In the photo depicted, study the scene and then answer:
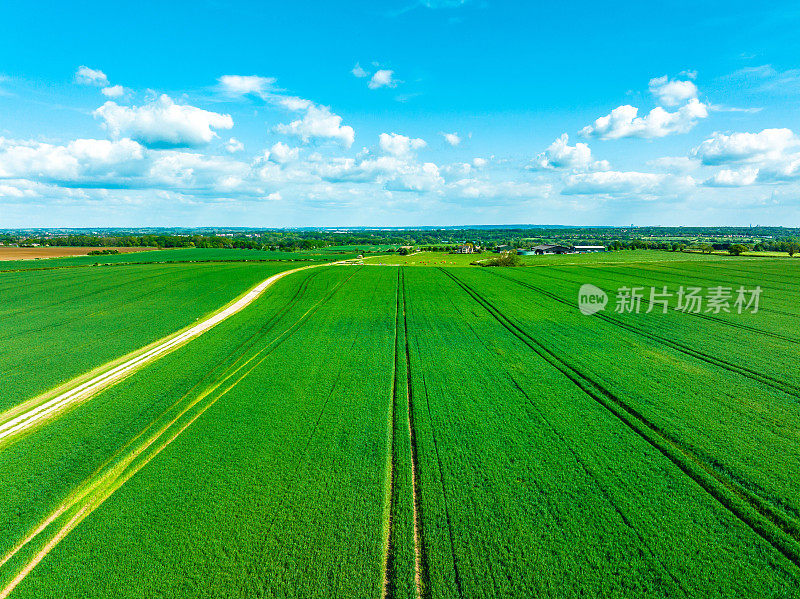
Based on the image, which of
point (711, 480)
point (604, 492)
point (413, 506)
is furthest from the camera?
point (711, 480)

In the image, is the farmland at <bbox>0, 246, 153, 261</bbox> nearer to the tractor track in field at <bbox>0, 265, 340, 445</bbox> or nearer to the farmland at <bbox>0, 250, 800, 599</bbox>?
the tractor track in field at <bbox>0, 265, 340, 445</bbox>

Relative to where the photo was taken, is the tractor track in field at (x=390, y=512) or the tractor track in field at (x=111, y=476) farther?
the tractor track in field at (x=111, y=476)

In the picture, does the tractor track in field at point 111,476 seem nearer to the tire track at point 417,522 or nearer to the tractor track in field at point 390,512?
the tractor track in field at point 390,512

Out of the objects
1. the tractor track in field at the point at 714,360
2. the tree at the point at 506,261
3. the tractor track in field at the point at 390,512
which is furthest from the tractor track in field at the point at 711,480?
the tree at the point at 506,261

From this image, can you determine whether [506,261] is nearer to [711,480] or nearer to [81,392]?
[711,480]

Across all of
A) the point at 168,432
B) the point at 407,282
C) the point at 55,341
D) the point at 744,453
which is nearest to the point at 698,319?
the point at 744,453

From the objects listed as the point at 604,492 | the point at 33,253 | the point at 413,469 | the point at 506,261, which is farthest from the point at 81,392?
the point at 33,253
